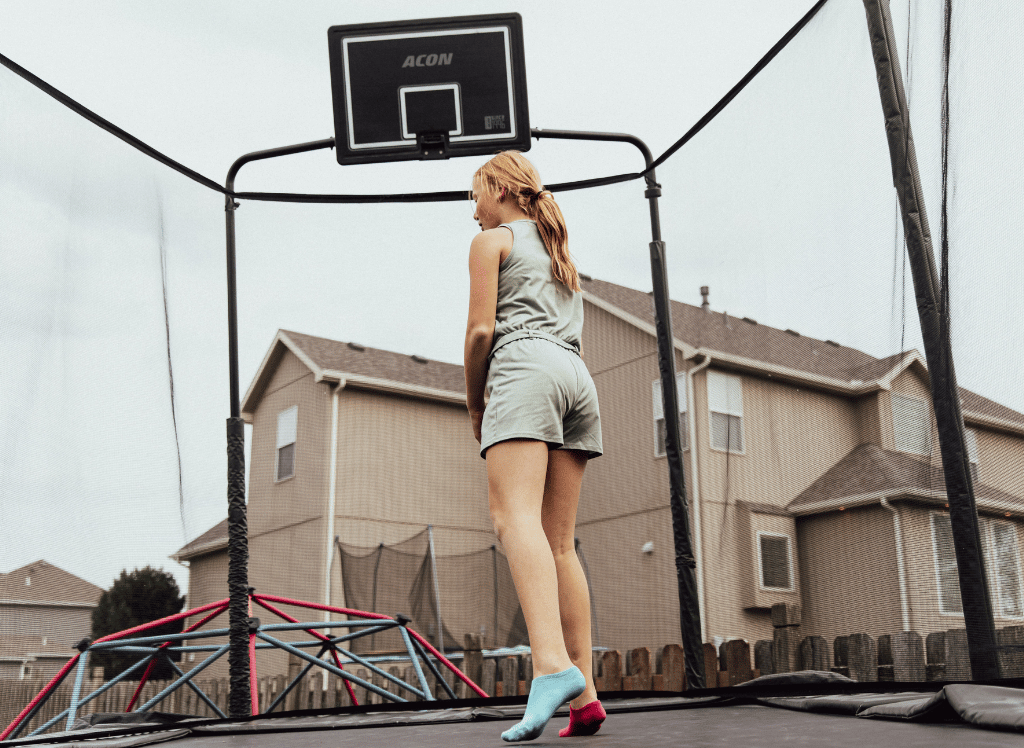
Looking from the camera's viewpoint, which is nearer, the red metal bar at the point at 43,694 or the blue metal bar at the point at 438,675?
the red metal bar at the point at 43,694

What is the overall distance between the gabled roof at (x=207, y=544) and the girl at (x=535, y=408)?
1.33m

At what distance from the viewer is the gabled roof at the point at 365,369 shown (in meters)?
2.95

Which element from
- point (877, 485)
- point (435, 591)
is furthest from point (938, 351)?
point (435, 591)

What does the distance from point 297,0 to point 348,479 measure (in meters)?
2.23

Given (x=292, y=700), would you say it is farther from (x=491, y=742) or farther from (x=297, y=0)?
(x=297, y=0)

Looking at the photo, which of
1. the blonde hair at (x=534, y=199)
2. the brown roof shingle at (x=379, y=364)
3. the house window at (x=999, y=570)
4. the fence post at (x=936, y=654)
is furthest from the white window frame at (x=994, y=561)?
the brown roof shingle at (x=379, y=364)

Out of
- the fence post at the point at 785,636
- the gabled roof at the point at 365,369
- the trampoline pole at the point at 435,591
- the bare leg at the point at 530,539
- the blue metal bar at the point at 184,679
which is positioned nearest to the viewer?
the bare leg at the point at 530,539

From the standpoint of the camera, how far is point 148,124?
275cm

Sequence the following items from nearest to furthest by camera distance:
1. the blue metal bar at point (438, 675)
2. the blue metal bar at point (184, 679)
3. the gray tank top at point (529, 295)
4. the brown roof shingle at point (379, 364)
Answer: the gray tank top at point (529, 295) → the blue metal bar at point (184, 679) → the blue metal bar at point (438, 675) → the brown roof shingle at point (379, 364)

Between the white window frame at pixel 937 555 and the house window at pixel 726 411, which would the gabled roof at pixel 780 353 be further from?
the white window frame at pixel 937 555

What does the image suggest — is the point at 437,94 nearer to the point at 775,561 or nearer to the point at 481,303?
the point at 481,303

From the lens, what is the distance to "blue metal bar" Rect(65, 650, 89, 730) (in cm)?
203

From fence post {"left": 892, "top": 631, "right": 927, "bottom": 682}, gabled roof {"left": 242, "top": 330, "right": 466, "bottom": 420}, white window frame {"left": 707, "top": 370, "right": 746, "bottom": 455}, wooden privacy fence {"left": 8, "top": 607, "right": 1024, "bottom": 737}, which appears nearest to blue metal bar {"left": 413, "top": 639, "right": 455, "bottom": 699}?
wooden privacy fence {"left": 8, "top": 607, "right": 1024, "bottom": 737}

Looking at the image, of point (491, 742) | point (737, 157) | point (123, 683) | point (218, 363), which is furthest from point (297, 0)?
point (491, 742)
